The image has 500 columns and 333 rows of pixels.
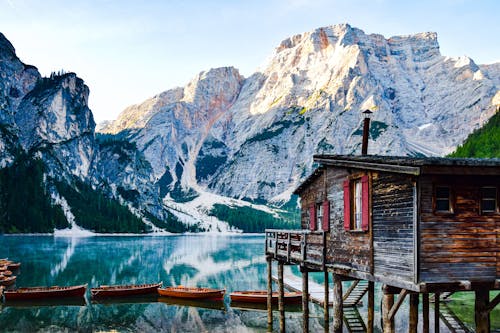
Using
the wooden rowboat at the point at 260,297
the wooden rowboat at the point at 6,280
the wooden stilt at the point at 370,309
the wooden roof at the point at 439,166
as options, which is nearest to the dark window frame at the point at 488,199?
the wooden roof at the point at 439,166

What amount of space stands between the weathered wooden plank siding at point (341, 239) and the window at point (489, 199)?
15.7ft

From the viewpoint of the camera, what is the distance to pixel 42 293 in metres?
58.6

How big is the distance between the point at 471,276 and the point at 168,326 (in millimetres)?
30445

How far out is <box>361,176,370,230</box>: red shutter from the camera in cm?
2392

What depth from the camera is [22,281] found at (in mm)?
76062

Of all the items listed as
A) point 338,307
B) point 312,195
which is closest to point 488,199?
point 338,307

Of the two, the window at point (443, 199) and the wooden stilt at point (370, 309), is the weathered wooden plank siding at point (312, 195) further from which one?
the window at point (443, 199)

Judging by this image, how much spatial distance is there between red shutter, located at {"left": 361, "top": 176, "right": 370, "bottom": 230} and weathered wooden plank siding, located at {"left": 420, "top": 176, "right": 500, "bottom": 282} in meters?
3.44

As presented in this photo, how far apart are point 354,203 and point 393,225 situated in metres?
3.86

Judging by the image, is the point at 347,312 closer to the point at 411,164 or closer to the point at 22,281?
the point at 411,164

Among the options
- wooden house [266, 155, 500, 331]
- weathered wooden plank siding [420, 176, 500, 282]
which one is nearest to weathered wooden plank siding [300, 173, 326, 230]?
wooden house [266, 155, 500, 331]

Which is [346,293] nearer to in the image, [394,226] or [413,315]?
[413,315]

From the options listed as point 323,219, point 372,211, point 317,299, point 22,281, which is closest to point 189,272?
point 22,281

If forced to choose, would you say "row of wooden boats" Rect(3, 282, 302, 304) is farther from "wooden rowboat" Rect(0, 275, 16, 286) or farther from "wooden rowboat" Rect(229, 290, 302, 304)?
"wooden rowboat" Rect(0, 275, 16, 286)
